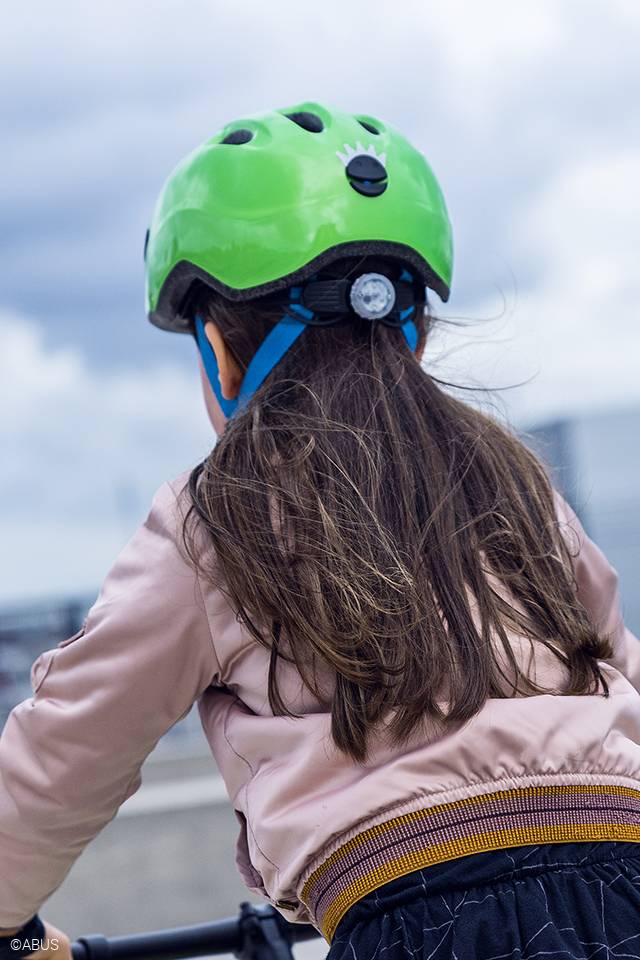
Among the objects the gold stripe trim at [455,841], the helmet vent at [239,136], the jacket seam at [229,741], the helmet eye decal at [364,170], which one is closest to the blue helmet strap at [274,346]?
the helmet eye decal at [364,170]

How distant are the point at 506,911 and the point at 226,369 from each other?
0.97 metres

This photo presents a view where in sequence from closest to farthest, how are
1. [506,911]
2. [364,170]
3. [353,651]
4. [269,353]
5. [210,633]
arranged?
1. [506,911]
2. [353,651]
3. [210,633]
4. [269,353]
5. [364,170]

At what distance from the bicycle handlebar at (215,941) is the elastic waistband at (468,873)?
24.2 inches

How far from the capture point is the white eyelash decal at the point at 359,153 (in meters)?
1.98

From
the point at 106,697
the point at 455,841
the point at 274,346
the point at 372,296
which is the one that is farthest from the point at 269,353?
the point at 455,841

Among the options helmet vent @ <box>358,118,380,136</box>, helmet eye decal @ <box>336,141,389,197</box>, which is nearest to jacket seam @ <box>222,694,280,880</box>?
helmet eye decal @ <box>336,141,389,197</box>

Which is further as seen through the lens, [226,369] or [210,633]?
[226,369]

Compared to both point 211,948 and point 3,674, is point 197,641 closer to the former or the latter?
point 211,948

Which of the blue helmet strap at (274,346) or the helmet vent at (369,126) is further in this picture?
the helmet vent at (369,126)

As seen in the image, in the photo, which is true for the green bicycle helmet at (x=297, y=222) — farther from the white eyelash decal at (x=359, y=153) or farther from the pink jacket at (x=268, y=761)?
the pink jacket at (x=268, y=761)

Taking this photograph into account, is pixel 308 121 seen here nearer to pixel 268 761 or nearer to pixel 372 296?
pixel 372 296

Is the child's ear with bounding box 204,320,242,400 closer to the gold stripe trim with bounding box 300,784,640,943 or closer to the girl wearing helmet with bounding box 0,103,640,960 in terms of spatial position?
the girl wearing helmet with bounding box 0,103,640,960

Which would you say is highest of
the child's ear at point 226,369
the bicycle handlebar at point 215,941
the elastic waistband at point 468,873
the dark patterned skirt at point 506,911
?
the child's ear at point 226,369

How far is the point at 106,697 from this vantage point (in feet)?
5.18
